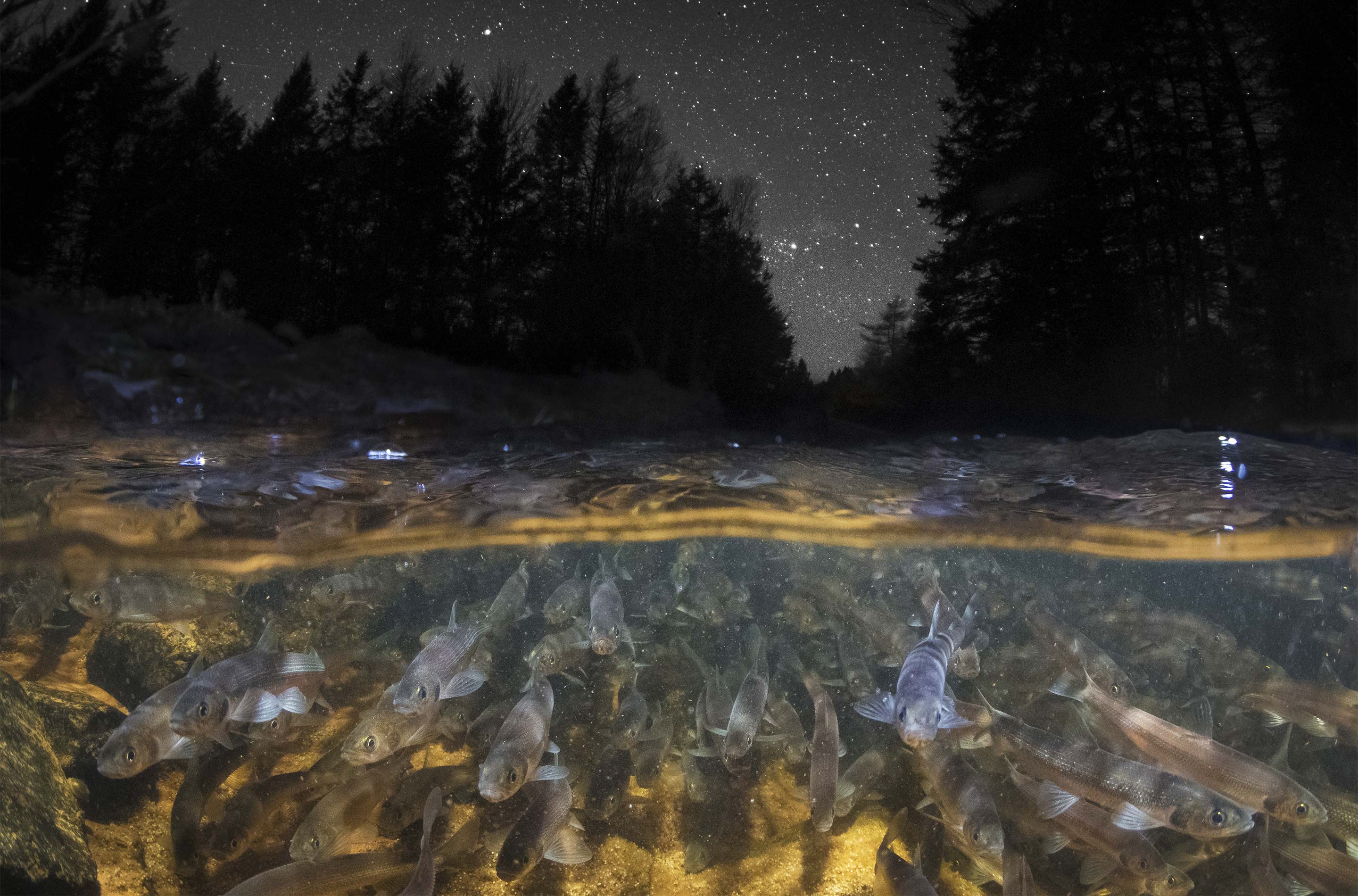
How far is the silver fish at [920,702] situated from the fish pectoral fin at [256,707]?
4730 millimetres

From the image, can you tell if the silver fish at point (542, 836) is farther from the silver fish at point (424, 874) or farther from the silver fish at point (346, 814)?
the silver fish at point (346, 814)

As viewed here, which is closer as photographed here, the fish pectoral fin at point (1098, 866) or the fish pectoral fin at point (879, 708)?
the fish pectoral fin at point (879, 708)

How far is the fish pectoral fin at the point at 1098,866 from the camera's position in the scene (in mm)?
5953

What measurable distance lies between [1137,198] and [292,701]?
769 centimetres

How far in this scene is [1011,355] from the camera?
17.1 ft

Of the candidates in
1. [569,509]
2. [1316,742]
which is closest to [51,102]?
[569,509]

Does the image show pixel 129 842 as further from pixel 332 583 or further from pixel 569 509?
pixel 569 509

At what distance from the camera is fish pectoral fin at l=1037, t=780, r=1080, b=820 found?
559 cm

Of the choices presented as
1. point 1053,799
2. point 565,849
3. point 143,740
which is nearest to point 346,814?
point 143,740

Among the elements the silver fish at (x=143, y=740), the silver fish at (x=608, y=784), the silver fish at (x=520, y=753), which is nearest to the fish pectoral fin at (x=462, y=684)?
the silver fish at (x=520, y=753)

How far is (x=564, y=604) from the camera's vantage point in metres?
9.00

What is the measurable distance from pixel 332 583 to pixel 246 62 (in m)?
8.44

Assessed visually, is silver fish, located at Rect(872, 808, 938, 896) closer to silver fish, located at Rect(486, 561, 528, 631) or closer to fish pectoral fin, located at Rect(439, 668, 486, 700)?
fish pectoral fin, located at Rect(439, 668, 486, 700)

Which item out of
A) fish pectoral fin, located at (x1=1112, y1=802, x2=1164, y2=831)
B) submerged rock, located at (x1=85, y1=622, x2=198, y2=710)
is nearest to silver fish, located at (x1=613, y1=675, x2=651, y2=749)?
fish pectoral fin, located at (x1=1112, y1=802, x2=1164, y2=831)
